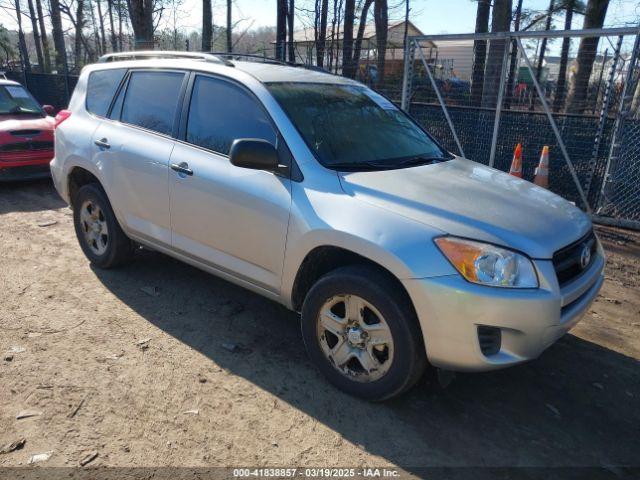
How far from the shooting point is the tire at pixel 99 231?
14.9ft

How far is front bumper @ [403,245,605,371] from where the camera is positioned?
2547 millimetres

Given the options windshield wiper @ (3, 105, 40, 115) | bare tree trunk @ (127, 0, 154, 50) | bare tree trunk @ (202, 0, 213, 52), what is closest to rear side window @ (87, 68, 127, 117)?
windshield wiper @ (3, 105, 40, 115)

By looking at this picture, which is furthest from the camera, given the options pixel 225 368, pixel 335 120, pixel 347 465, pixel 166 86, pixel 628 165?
pixel 628 165

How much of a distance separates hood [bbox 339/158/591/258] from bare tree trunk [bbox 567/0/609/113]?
637cm

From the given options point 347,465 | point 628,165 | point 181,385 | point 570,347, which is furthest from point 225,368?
point 628,165

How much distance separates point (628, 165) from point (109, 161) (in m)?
6.10

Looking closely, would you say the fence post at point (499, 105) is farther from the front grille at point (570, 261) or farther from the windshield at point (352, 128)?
the front grille at point (570, 261)

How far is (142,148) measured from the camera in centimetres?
403

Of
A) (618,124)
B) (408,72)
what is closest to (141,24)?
(408,72)

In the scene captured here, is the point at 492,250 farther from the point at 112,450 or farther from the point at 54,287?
the point at 54,287

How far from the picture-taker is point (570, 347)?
3777mm

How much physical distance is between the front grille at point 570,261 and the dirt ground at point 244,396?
814 mm

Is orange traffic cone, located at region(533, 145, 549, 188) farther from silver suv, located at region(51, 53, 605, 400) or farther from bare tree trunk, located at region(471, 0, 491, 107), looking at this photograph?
bare tree trunk, located at region(471, 0, 491, 107)

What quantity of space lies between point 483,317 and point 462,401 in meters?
0.80
